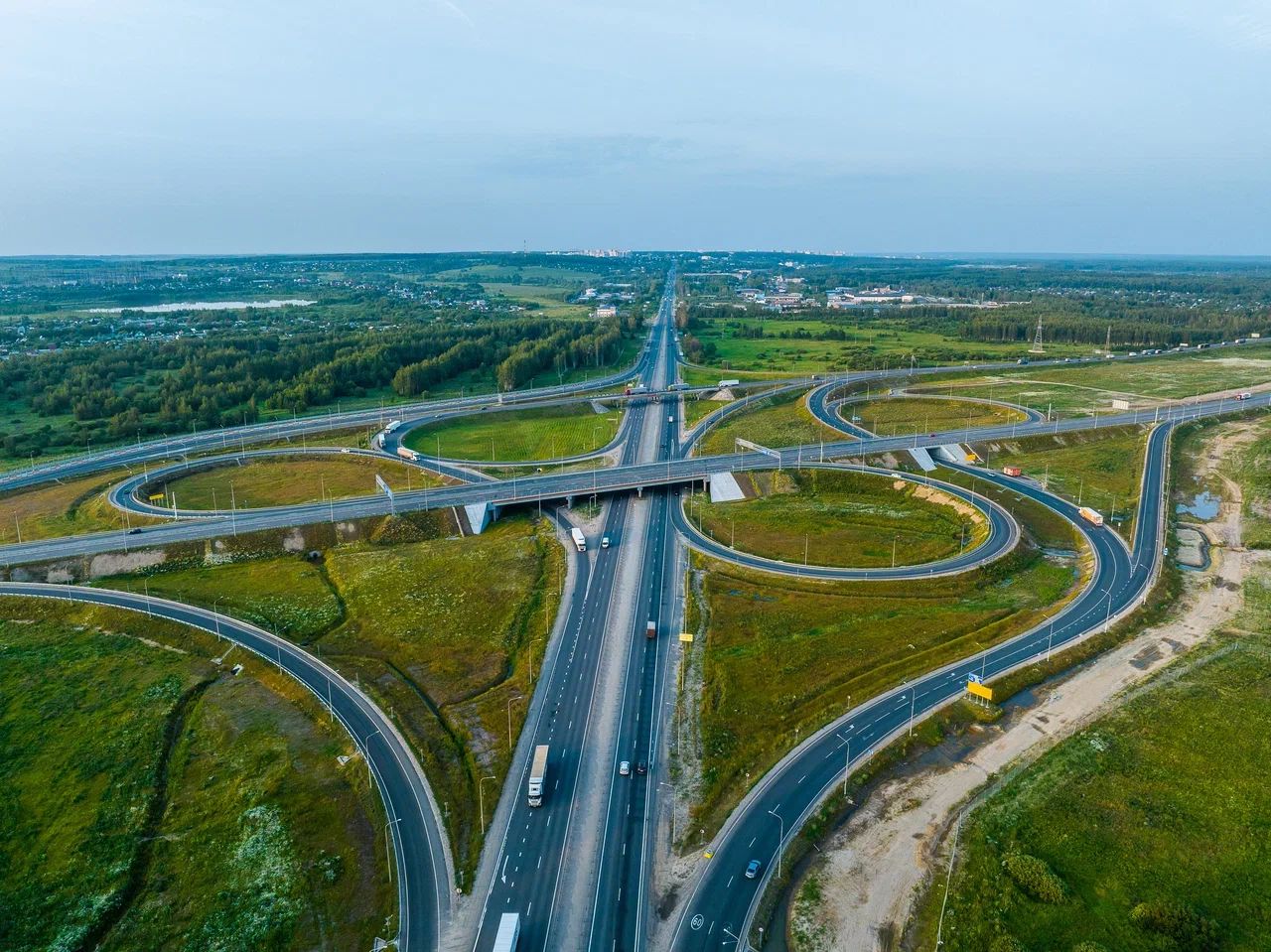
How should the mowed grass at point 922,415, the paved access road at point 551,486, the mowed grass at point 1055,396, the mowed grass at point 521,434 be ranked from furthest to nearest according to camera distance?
1. the mowed grass at point 1055,396
2. the mowed grass at point 922,415
3. the mowed grass at point 521,434
4. the paved access road at point 551,486

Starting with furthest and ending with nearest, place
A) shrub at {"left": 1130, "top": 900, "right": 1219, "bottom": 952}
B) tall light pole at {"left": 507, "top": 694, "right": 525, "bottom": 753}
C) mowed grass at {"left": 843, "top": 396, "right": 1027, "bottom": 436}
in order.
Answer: mowed grass at {"left": 843, "top": 396, "right": 1027, "bottom": 436} < tall light pole at {"left": 507, "top": 694, "right": 525, "bottom": 753} < shrub at {"left": 1130, "top": 900, "right": 1219, "bottom": 952}

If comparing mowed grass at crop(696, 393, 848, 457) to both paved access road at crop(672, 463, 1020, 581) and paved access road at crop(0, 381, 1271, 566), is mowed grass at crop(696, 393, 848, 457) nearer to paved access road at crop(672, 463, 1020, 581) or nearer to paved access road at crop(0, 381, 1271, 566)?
paved access road at crop(0, 381, 1271, 566)

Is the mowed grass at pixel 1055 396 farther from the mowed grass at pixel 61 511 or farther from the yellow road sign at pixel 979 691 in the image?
the mowed grass at pixel 61 511

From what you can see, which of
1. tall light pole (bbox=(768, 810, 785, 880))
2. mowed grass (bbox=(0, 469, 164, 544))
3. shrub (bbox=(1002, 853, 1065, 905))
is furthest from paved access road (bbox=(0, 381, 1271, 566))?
shrub (bbox=(1002, 853, 1065, 905))

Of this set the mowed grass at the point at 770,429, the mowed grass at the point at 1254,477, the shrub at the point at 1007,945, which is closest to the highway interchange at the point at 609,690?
the mowed grass at the point at 770,429

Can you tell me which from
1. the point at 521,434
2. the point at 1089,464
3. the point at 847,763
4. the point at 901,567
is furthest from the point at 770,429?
the point at 847,763

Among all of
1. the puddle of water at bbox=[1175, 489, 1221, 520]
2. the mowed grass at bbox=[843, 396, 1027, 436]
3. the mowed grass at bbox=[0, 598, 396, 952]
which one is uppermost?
the mowed grass at bbox=[843, 396, 1027, 436]
